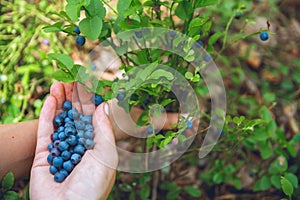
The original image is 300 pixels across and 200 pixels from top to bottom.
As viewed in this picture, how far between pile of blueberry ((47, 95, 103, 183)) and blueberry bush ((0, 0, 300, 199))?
27 mm

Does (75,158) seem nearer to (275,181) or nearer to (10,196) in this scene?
(10,196)

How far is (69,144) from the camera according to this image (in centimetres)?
121

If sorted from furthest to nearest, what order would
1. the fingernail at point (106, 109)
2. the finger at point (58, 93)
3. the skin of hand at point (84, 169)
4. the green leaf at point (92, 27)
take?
the finger at point (58, 93), the fingernail at point (106, 109), the skin of hand at point (84, 169), the green leaf at point (92, 27)

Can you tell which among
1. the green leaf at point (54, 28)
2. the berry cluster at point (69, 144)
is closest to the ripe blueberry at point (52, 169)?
the berry cluster at point (69, 144)

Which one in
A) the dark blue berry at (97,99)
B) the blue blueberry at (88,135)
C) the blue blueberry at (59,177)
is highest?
the dark blue berry at (97,99)

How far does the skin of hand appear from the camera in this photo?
1118 mm

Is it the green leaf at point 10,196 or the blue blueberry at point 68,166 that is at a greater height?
the blue blueberry at point 68,166

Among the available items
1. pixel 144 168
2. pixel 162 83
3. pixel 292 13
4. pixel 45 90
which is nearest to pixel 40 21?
pixel 45 90

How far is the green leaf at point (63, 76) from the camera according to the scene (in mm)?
1140

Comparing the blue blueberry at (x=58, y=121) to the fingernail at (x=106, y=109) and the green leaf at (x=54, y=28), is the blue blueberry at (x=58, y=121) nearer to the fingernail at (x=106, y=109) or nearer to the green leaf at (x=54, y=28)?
the fingernail at (x=106, y=109)

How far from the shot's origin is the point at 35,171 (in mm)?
1219

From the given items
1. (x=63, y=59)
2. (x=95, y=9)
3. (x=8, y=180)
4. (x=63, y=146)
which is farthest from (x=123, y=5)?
(x=8, y=180)

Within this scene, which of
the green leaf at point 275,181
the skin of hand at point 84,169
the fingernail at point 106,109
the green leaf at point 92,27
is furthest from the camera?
the green leaf at point 275,181

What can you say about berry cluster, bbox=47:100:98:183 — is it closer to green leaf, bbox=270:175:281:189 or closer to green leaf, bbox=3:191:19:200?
green leaf, bbox=3:191:19:200
